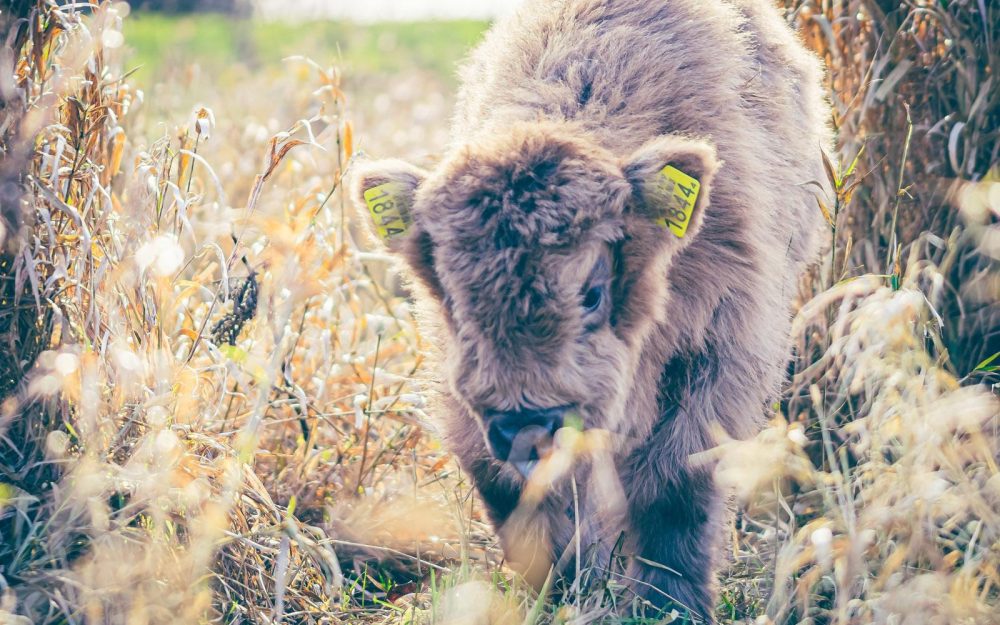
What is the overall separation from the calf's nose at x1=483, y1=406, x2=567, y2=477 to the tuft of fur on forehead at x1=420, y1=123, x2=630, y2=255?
523 millimetres

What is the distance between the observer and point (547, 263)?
326cm

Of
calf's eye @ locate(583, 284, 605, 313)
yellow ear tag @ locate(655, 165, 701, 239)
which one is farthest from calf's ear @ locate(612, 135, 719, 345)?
calf's eye @ locate(583, 284, 605, 313)

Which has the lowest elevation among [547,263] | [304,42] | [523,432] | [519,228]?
[304,42]

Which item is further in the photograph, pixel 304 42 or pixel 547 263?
pixel 304 42

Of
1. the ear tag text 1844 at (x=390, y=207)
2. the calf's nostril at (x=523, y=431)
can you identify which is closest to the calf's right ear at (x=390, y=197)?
the ear tag text 1844 at (x=390, y=207)

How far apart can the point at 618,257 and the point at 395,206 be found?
0.83m

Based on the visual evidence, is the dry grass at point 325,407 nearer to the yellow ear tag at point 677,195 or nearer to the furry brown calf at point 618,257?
the furry brown calf at point 618,257

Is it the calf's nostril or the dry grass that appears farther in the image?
the calf's nostril

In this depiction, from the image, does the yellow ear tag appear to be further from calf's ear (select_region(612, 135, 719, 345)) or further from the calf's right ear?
the calf's right ear

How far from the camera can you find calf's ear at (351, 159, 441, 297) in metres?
3.69

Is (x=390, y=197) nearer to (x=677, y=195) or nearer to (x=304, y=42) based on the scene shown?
(x=677, y=195)

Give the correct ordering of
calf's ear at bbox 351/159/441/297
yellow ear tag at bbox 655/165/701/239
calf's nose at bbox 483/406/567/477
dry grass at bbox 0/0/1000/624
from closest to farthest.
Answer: dry grass at bbox 0/0/1000/624
calf's nose at bbox 483/406/567/477
yellow ear tag at bbox 655/165/701/239
calf's ear at bbox 351/159/441/297

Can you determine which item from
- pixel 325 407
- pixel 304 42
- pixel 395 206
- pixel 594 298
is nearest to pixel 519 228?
pixel 594 298

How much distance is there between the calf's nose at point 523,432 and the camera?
3.23 meters
